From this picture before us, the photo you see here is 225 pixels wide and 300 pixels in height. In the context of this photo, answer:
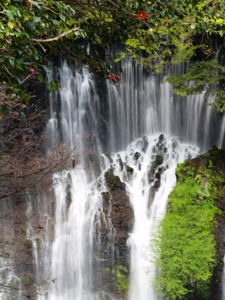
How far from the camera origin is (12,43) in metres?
3.54

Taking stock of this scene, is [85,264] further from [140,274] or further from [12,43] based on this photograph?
[12,43]

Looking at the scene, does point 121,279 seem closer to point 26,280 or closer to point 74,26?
point 26,280

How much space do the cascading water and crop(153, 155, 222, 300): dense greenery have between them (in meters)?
1.11

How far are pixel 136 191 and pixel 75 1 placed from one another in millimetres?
9622

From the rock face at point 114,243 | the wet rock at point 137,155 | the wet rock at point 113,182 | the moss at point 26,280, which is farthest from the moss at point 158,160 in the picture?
the moss at point 26,280

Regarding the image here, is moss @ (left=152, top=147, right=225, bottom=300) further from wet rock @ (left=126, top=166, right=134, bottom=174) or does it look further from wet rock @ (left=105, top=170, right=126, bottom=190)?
wet rock @ (left=126, top=166, right=134, bottom=174)

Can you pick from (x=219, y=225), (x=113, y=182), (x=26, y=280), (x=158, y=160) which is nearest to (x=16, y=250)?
(x=26, y=280)

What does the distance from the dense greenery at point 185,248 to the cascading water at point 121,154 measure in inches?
→ 43.7

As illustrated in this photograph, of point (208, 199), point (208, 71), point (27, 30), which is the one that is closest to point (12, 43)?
point (27, 30)

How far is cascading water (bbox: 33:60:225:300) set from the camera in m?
12.6

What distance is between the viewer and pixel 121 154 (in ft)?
50.3

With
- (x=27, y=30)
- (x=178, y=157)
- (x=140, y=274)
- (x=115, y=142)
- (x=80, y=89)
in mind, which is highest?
(x=80, y=89)

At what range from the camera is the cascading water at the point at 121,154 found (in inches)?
495

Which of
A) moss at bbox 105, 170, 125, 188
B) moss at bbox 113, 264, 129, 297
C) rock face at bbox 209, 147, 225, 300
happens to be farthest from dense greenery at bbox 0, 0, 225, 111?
moss at bbox 113, 264, 129, 297
